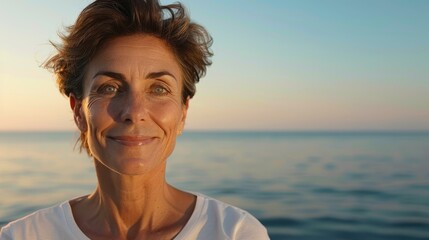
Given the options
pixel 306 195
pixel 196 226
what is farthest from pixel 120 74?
pixel 306 195

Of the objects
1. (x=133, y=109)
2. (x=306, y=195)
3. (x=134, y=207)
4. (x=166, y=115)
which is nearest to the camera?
(x=133, y=109)

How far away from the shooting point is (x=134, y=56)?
252 cm

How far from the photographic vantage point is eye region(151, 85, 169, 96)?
2539mm

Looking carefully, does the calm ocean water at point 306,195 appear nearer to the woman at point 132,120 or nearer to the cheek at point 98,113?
the woman at point 132,120

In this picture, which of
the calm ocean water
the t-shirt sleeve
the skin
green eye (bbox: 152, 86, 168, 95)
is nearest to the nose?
the skin

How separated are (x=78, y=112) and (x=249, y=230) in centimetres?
117

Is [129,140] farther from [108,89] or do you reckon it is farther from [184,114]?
[184,114]

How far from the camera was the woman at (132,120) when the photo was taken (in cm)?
247

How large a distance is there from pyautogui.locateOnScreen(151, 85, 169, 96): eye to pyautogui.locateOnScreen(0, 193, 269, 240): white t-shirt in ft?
2.16

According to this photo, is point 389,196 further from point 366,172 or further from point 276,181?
point 366,172

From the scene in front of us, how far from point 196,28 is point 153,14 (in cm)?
35

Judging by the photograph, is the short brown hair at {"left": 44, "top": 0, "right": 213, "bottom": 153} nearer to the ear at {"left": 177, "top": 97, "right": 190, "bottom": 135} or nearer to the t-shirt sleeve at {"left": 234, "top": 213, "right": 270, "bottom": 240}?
the ear at {"left": 177, "top": 97, "right": 190, "bottom": 135}

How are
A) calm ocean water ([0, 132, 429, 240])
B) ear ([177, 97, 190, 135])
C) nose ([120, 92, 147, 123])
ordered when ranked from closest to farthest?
nose ([120, 92, 147, 123])
ear ([177, 97, 190, 135])
calm ocean water ([0, 132, 429, 240])

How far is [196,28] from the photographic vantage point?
2893 millimetres
